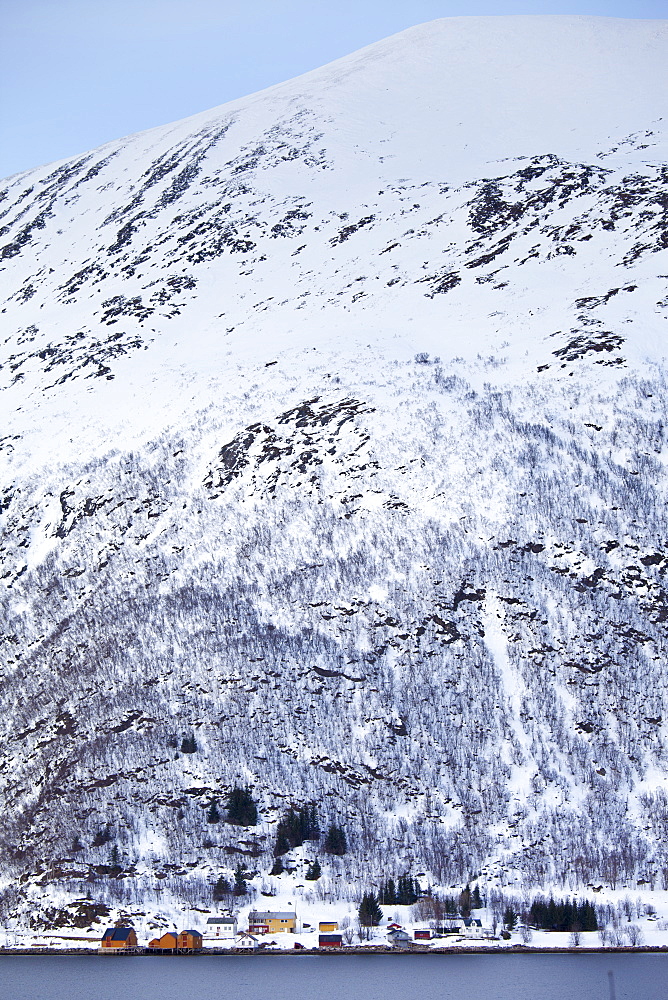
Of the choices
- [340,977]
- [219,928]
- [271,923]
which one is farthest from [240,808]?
[340,977]

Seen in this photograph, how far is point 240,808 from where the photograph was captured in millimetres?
90938

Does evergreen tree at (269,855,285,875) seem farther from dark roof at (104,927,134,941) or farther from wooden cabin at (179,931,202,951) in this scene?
dark roof at (104,927,134,941)

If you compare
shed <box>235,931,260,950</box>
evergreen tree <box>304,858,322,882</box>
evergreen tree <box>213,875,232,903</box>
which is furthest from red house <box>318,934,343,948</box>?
evergreen tree <box>213,875,232,903</box>

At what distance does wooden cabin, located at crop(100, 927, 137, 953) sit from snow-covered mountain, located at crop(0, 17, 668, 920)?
5.18m

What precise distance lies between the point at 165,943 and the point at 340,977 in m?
13.8

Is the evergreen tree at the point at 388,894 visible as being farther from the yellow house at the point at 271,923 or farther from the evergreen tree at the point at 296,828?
the evergreen tree at the point at 296,828

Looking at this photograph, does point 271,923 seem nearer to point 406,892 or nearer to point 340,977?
point 340,977

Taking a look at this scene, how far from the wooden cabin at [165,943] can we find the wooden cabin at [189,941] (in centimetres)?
44

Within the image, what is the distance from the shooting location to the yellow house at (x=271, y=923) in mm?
81750

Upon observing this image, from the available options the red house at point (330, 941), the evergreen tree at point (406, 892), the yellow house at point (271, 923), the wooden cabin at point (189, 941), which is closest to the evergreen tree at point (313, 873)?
the yellow house at point (271, 923)

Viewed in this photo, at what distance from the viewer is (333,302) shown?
162m

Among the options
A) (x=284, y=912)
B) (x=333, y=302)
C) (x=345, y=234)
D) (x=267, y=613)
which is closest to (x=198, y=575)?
(x=267, y=613)

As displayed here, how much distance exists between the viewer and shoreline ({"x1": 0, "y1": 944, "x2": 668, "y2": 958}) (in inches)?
3019

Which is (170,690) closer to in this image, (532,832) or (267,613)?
(267,613)
